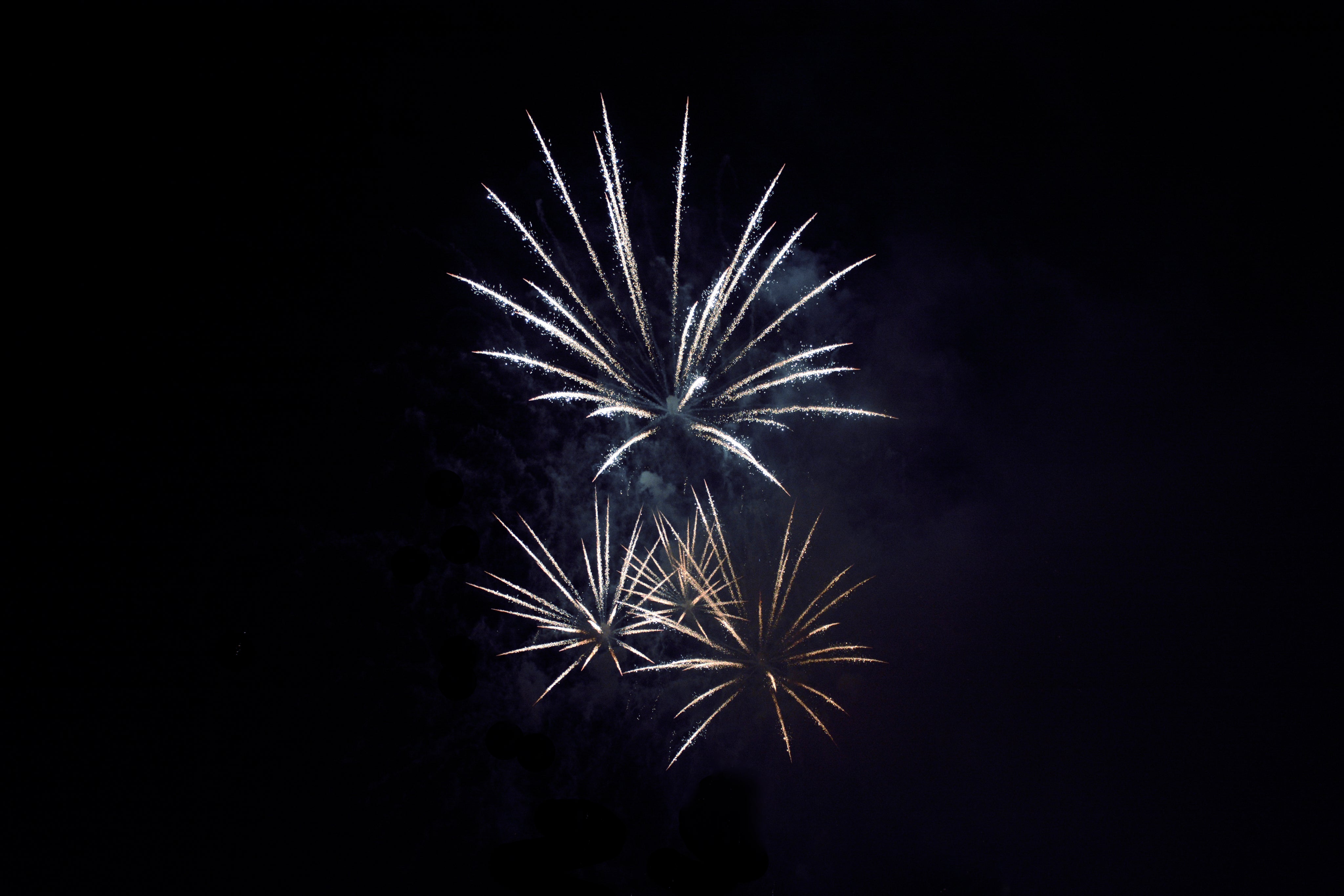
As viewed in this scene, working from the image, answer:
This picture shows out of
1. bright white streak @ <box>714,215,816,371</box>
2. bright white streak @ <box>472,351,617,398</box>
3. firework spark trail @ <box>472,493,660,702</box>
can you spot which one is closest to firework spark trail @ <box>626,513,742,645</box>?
firework spark trail @ <box>472,493,660,702</box>

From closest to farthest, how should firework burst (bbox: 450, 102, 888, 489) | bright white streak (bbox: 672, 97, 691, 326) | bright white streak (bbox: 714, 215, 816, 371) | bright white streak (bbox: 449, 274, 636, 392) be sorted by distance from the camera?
1. bright white streak (bbox: 449, 274, 636, 392)
2. firework burst (bbox: 450, 102, 888, 489)
3. bright white streak (bbox: 714, 215, 816, 371)
4. bright white streak (bbox: 672, 97, 691, 326)

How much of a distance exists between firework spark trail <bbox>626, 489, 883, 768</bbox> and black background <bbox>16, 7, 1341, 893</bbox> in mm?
1317

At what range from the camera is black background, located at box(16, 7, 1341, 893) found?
15.4m

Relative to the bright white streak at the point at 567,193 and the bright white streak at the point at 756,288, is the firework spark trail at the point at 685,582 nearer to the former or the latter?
the bright white streak at the point at 756,288

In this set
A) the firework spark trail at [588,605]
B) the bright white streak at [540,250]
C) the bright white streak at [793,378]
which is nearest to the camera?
the bright white streak at [793,378]

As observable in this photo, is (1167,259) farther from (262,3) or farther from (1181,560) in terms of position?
(262,3)

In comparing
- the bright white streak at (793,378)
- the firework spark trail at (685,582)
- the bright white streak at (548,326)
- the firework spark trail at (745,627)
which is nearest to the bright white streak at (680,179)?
the bright white streak at (548,326)

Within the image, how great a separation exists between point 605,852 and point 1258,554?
2227 centimetres

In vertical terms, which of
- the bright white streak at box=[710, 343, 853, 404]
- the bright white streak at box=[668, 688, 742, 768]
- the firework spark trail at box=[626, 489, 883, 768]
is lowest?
the bright white streak at box=[668, 688, 742, 768]

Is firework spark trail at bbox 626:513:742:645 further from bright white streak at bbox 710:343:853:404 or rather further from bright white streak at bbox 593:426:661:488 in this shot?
bright white streak at bbox 710:343:853:404

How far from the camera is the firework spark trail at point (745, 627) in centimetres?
1478

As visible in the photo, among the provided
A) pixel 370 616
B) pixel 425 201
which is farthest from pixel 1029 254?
pixel 370 616

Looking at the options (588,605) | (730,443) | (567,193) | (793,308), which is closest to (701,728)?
(588,605)

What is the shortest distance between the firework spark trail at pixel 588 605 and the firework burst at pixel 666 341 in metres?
2.45
